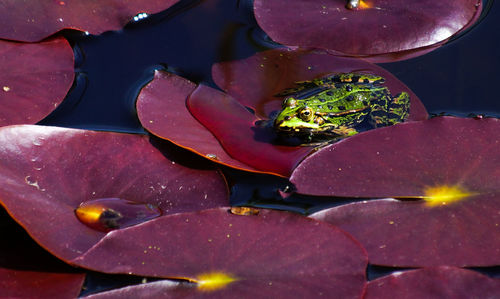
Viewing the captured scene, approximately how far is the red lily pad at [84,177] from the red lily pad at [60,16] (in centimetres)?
86

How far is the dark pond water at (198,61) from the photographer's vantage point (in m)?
2.79

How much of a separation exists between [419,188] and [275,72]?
1030mm

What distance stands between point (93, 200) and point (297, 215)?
0.79 metres

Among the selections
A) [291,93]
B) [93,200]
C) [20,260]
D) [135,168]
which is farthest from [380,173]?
[20,260]

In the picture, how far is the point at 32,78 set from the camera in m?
2.72

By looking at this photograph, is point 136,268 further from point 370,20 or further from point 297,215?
point 370,20

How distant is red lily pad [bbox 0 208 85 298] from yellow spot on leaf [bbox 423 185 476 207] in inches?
53.6

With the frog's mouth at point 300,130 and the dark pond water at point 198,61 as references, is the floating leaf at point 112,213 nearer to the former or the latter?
the dark pond water at point 198,61

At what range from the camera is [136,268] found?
1917 millimetres

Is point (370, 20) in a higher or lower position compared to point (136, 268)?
higher

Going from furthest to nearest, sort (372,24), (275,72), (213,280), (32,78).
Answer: (372,24), (275,72), (32,78), (213,280)

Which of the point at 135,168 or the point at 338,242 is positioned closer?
the point at 338,242

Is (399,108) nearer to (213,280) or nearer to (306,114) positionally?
(306,114)

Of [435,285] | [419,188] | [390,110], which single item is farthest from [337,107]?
[435,285]
